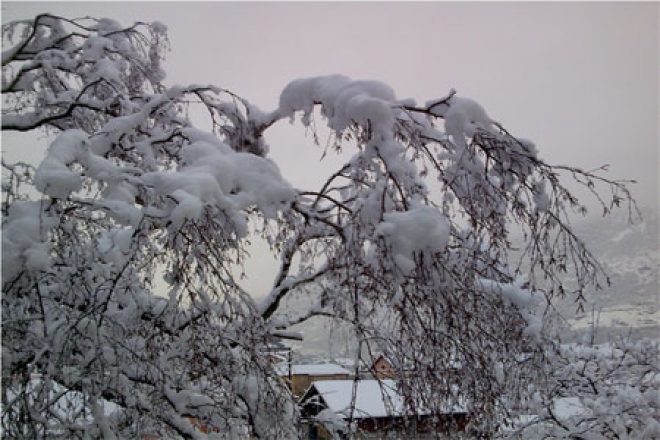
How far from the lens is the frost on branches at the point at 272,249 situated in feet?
7.07

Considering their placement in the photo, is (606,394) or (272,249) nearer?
(272,249)

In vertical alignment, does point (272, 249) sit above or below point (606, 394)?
above

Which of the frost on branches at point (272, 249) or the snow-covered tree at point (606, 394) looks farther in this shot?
the snow-covered tree at point (606, 394)

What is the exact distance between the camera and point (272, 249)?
125 inches

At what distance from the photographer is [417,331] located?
2.30m

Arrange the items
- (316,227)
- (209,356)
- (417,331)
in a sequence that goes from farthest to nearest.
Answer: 1. (316,227)
2. (209,356)
3. (417,331)

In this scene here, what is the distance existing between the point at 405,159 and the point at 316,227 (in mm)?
1111

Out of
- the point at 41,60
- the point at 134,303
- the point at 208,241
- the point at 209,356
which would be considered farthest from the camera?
the point at 41,60

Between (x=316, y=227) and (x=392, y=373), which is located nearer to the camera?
(x=392, y=373)

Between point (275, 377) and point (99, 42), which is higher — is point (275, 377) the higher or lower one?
the lower one

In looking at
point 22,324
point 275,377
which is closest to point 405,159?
point 275,377

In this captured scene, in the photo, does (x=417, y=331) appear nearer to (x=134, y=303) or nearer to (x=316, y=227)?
(x=316, y=227)

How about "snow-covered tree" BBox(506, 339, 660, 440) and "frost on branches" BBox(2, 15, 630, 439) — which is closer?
"frost on branches" BBox(2, 15, 630, 439)

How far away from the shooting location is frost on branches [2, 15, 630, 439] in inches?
84.9
